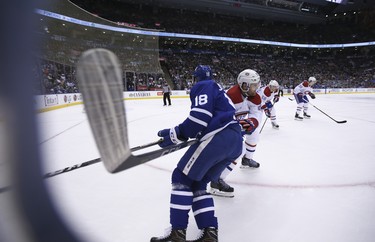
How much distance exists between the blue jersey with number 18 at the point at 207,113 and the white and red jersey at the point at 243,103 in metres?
0.99

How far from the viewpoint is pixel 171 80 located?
2134 centimetres

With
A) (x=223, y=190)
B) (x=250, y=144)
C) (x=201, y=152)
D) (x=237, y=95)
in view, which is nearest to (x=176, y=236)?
(x=201, y=152)

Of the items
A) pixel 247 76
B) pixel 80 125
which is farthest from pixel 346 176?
pixel 80 125

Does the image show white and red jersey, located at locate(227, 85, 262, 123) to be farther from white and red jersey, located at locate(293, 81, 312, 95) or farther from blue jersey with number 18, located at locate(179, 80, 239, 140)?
white and red jersey, located at locate(293, 81, 312, 95)

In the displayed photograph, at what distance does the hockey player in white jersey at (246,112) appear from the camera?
7.27 ft

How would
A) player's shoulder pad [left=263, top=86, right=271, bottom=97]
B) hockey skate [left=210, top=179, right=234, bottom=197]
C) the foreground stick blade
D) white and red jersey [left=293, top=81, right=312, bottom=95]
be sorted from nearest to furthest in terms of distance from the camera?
1. the foreground stick blade
2. hockey skate [left=210, top=179, right=234, bottom=197]
3. player's shoulder pad [left=263, top=86, right=271, bottom=97]
4. white and red jersey [left=293, top=81, right=312, bottom=95]

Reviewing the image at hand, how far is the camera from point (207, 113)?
1442 millimetres

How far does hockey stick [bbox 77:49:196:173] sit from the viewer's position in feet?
2.22

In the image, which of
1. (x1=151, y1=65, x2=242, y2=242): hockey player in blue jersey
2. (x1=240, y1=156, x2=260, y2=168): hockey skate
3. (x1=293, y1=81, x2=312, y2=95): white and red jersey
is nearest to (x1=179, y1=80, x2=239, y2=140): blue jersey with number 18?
(x1=151, y1=65, x2=242, y2=242): hockey player in blue jersey

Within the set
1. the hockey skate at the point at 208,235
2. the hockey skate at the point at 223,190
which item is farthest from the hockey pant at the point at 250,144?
the hockey skate at the point at 208,235

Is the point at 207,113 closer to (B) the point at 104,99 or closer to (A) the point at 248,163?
(B) the point at 104,99

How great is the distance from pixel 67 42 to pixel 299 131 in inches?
239

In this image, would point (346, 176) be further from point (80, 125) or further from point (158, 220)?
point (80, 125)

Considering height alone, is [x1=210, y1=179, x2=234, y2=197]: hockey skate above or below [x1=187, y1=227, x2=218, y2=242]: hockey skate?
below
